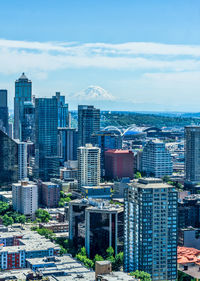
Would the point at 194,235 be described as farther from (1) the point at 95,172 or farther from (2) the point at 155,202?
(1) the point at 95,172

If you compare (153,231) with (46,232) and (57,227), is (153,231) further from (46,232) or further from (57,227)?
(57,227)

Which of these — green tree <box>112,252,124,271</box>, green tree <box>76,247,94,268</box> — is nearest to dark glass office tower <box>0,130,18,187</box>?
green tree <box>76,247,94,268</box>

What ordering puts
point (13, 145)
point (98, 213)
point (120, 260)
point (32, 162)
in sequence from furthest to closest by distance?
point (32, 162)
point (13, 145)
point (98, 213)
point (120, 260)

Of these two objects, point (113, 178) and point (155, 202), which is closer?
point (155, 202)

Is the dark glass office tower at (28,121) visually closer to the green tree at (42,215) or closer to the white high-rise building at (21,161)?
the white high-rise building at (21,161)

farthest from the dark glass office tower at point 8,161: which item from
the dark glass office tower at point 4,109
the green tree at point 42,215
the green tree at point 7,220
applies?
the dark glass office tower at point 4,109

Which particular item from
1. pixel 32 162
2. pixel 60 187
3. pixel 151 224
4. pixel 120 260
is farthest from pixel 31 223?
pixel 32 162

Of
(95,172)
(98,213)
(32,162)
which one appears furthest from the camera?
(32,162)
